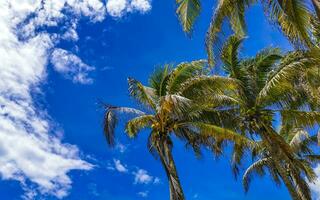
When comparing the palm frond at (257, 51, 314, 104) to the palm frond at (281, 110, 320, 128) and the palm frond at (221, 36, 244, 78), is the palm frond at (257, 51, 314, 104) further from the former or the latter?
the palm frond at (221, 36, 244, 78)

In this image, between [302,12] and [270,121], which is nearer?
[302,12]

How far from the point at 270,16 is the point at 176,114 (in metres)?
→ 8.29

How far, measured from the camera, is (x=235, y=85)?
19.6m

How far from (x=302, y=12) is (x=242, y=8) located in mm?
2503

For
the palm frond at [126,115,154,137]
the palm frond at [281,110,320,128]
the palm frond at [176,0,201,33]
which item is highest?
the palm frond at [126,115,154,137]

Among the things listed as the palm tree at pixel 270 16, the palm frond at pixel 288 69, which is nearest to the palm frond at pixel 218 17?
the palm tree at pixel 270 16

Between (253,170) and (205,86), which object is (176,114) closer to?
(205,86)

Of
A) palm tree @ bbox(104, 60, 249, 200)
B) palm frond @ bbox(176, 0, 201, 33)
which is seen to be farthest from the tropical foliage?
palm frond @ bbox(176, 0, 201, 33)

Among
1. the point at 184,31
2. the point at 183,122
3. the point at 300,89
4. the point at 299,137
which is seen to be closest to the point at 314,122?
the point at 300,89

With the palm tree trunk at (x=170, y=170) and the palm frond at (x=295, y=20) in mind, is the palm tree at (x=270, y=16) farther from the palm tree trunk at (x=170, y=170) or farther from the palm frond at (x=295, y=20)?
the palm tree trunk at (x=170, y=170)

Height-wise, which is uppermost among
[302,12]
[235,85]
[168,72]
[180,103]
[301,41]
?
[168,72]

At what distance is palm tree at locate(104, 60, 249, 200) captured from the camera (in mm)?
19250

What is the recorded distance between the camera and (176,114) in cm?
1894

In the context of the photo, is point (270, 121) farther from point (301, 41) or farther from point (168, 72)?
point (301, 41)
